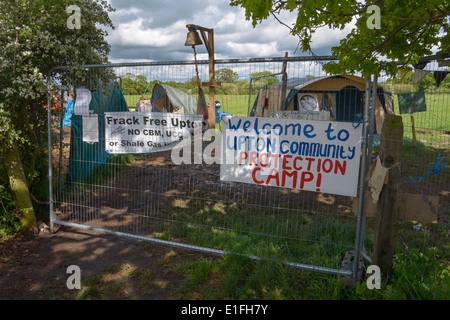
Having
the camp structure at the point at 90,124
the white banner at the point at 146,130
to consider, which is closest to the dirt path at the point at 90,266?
the camp structure at the point at 90,124

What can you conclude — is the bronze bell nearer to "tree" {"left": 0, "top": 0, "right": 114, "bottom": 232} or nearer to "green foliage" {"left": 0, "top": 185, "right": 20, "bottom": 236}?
"tree" {"left": 0, "top": 0, "right": 114, "bottom": 232}

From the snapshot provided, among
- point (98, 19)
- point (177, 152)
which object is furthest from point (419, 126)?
point (98, 19)

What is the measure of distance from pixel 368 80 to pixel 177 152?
104 inches

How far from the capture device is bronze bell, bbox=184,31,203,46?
3.88m

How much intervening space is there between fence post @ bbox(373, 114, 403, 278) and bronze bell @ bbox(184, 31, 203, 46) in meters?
2.26

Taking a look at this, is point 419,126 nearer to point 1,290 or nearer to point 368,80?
point 368,80

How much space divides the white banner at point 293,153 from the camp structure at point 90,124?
6.82 ft

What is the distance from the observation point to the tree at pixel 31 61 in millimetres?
4508

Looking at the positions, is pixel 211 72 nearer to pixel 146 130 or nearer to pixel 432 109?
pixel 146 130

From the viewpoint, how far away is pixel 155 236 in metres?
4.97

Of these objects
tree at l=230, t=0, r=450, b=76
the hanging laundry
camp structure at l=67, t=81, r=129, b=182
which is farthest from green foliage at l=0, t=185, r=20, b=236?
the hanging laundry

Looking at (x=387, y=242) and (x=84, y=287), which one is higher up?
(x=387, y=242)

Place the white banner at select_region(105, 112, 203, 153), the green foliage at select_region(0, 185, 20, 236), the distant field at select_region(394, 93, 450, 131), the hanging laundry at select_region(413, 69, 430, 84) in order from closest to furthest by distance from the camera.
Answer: the distant field at select_region(394, 93, 450, 131)
the white banner at select_region(105, 112, 203, 153)
the hanging laundry at select_region(413, 69, 430, 84)
the green foliage at select_region(0, 185, 20, 236)

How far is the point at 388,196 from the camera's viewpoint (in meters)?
3.20
